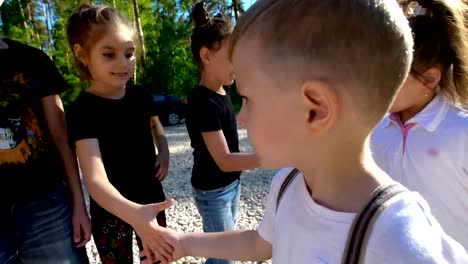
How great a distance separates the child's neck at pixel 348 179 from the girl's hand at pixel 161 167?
146cm


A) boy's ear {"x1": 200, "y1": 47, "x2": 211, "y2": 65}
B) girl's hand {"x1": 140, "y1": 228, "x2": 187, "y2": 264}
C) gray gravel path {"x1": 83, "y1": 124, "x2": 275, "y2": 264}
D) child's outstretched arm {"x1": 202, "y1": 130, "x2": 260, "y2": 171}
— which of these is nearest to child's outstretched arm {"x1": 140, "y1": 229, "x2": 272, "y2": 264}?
girl's hand {"x1": 140, "y1": 228, "x2": 187, "y2": 264}

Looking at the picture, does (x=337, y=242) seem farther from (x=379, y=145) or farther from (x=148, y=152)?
(x=148, y=152)

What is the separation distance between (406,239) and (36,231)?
5.17 feet

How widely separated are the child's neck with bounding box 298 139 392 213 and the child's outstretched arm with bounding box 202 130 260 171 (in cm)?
128

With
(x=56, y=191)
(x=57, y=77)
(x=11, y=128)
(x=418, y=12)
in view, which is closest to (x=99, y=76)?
(x=57, y=77)

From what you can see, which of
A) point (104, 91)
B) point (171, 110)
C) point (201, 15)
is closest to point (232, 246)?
point (104, 91)

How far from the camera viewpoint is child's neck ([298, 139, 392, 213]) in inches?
35.2

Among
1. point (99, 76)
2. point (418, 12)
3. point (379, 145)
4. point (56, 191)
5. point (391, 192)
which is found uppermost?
point (418, 12)

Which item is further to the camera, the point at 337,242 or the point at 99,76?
the point at 99,76

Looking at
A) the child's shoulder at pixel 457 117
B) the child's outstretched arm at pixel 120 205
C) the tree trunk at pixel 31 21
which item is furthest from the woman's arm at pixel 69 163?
the tree trunk at pixel 31 21

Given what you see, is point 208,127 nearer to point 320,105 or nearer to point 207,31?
point 207,31

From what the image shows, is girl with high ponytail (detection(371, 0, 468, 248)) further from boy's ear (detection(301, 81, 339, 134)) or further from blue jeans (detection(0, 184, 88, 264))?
blue jeans (detection(0, 184, 88, 264))

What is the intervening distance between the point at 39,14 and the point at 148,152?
2805 cm

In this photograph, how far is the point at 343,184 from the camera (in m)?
0.92
